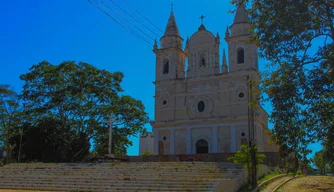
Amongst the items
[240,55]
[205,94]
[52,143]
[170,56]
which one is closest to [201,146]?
[205,94]

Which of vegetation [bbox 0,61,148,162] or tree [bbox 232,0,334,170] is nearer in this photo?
tree [bbox 232,0,334,170]

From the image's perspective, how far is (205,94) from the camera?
3738cm

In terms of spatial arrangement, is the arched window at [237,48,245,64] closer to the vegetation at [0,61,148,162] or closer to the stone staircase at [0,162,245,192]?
the vegetation at [0,61,148,162]

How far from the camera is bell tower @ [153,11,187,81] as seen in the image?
39.8m

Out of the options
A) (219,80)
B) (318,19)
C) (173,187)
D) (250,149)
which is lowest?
(173,187)

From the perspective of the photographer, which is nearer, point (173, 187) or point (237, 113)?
point (173, 187)

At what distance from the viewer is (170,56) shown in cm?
4003

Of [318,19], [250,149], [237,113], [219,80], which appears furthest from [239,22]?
[318,19]

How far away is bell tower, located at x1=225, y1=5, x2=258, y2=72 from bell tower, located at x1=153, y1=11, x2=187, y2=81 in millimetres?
6070

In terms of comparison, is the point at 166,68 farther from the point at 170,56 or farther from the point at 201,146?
the point at 201,146

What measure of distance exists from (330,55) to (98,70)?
26.4m

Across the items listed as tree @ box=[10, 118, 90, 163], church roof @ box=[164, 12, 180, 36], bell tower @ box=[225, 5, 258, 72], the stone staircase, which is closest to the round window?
bell tower @ box=[225, 5, 258, 72]

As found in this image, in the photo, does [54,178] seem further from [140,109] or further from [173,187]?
[140,109]

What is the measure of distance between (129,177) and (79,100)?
17.3 metres
